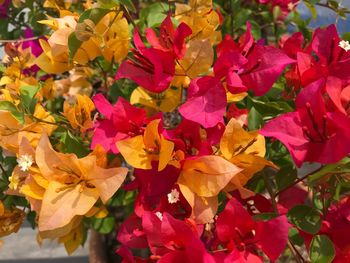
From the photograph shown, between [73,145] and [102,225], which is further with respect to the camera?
[102,225]

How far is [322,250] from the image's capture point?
411 mm

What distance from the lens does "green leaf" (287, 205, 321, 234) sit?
1.42 ft

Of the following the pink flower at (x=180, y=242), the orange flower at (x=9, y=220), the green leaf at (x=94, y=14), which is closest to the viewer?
the pink flower at (x=180, y=242)

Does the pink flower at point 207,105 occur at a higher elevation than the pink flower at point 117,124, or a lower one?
higher

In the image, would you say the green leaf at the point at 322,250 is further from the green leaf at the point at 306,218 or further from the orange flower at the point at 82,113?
the orange flower at the point at 82,113

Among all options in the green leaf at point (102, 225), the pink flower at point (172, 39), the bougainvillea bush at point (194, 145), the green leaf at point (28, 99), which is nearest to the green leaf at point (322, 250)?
the bougainvillea bush at point (194, 145)

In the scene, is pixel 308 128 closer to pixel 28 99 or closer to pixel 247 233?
pixel 247 233

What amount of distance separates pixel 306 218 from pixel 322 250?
0.04 m

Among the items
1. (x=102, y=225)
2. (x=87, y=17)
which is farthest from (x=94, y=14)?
(x=102, y=225)

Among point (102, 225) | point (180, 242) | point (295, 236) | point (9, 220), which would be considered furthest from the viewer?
point (102, 225)

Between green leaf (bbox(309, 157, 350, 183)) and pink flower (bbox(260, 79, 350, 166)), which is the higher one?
pink flower (bbox(260, 79, 350, 166))

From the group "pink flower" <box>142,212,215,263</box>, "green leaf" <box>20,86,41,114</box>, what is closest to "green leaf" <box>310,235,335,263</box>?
"pink flower" <box>142,212,215,263</box>

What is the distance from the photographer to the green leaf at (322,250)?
403 millimetres

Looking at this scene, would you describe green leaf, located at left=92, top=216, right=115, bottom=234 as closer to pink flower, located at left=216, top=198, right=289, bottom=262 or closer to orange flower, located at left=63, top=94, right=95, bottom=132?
orange flower, located at left=63, top=94, right=95, bottom=132
